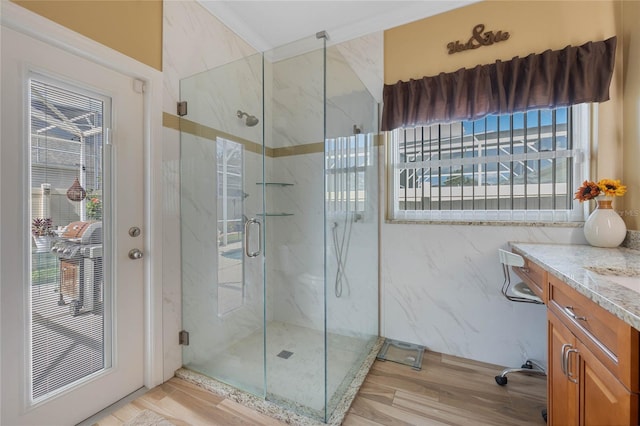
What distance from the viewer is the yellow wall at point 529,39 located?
67.6 inches

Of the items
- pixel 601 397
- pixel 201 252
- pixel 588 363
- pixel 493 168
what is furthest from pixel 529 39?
pixel 201 252

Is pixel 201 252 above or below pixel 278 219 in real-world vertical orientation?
below

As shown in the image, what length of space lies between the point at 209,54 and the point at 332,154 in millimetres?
1416

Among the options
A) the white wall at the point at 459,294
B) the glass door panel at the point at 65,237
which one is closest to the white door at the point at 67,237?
the glass door panel at the point at 65,237

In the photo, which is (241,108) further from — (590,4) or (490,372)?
(490,372)

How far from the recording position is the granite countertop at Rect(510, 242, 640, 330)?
0.71 meters

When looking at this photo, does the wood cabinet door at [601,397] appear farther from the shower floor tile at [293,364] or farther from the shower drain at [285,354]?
the shower drain at [285,354]

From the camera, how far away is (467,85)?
200 centimetres

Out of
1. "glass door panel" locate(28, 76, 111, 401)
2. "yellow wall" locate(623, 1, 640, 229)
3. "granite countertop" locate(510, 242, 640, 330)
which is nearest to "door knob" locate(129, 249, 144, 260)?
"glass door panel" locate(28, 76, 111, 401)

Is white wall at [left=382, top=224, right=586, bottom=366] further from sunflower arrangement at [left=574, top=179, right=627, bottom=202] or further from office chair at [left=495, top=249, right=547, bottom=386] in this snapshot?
sunflower arrangement at [left=574, top=179, right=627, bottom=202]

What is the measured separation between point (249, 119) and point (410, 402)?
233 cm

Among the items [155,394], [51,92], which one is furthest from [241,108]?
[155,394]

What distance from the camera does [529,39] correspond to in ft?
6.24

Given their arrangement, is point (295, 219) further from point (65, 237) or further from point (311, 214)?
point (65, 237)
